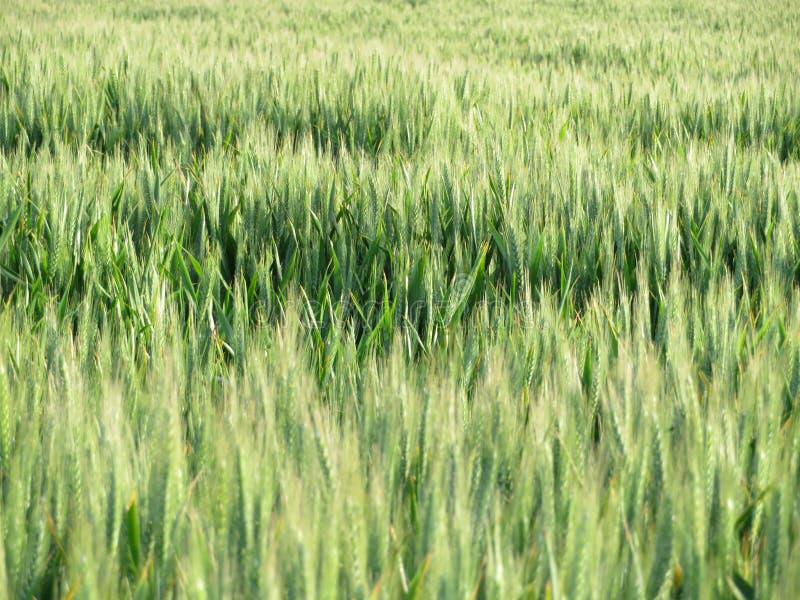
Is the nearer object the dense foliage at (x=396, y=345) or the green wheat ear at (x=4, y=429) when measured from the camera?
the dense foliage at (x=396, y=345)

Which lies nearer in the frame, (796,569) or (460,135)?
(796,569)

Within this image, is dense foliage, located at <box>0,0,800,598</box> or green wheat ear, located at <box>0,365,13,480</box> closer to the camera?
dense foliage, located at <box>0,0,800,598</box>

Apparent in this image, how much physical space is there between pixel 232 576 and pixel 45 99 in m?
2.45

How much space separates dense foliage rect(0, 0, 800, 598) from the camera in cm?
59

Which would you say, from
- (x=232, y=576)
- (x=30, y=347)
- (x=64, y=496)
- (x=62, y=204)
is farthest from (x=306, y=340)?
(x=62, y=204)

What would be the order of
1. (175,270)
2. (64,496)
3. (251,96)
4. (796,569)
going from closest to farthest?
(796,569) < (64,496) < (175,270) < (251,96)

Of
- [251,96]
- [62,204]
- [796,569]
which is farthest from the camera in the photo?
[251,96]

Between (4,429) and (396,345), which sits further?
(396,345)

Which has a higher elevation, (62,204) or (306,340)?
(62,204)

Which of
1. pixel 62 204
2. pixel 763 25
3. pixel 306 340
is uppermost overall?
pixel 763 25

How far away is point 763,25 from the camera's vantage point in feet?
22.7

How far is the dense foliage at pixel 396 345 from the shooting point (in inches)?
23.4

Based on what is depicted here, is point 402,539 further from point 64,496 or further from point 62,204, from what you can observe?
point 62,204

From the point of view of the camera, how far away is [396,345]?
934 millimetres
